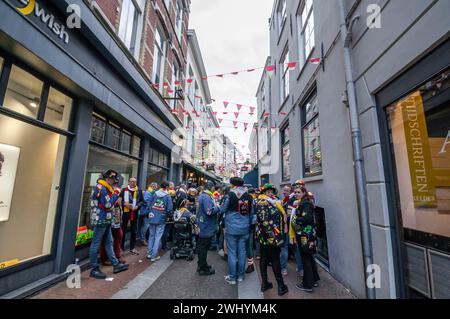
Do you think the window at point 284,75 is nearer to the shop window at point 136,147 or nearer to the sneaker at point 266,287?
the shop window at point 136,147

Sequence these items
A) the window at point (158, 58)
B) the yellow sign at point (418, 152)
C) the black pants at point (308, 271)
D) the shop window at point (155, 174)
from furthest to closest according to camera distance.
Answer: the window at point (158, 58)
the shop window at point (155, 174)
the black pants at point (308, 271)
the yellow sign at point (418, 152)

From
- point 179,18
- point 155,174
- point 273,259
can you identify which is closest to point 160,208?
point 273,259

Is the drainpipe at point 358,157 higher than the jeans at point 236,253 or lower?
higher

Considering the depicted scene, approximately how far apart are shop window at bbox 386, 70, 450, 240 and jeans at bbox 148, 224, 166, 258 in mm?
4807

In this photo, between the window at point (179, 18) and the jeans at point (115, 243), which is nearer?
the jeans at point (115, 243)

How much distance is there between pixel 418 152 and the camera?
262 centimetres

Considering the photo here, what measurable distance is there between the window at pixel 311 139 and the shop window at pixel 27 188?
6.00m

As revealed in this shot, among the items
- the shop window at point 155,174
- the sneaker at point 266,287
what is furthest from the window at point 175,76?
the sneaker at point 266,287

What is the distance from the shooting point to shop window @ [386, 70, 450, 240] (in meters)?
2.29

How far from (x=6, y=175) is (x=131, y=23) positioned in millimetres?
6382

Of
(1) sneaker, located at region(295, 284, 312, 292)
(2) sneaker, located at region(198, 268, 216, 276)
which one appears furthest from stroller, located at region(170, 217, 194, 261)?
(1) sneaker, located at region(295, 284, 312, 292)

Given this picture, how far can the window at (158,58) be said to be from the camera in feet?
30.9
